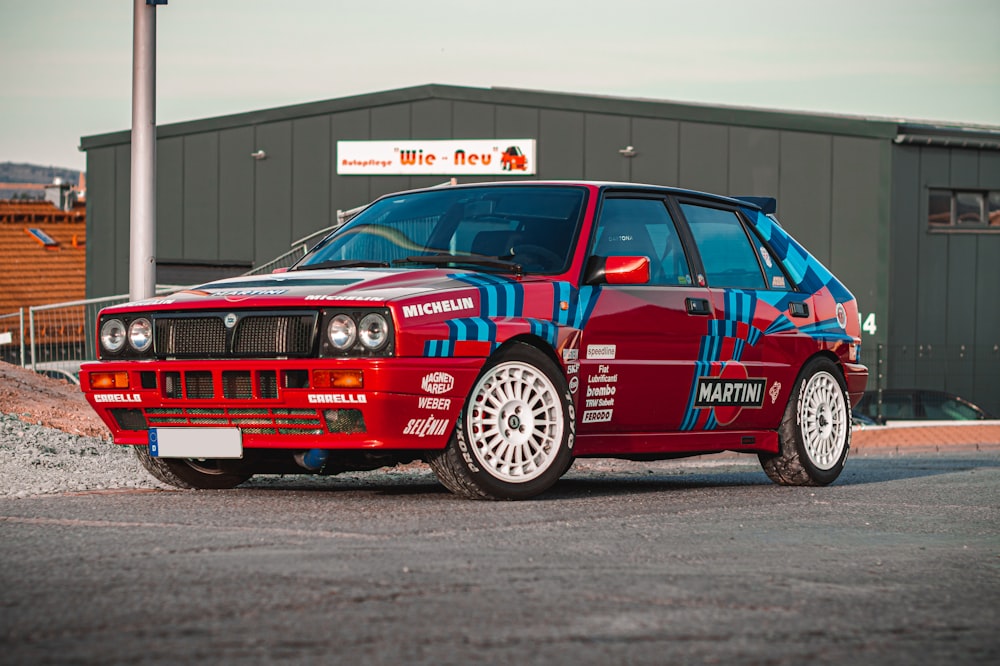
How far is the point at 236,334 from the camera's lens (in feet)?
21.5

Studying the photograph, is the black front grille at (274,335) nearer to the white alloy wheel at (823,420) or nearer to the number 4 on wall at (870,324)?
the white alloy wheel at (823,420)

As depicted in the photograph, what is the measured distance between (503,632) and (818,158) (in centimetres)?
2867

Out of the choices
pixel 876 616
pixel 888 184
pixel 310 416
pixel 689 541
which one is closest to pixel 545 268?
pixel 310 416

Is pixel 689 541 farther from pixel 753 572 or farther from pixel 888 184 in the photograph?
pixel 888 184

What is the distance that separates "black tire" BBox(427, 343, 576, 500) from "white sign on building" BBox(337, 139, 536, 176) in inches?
1022

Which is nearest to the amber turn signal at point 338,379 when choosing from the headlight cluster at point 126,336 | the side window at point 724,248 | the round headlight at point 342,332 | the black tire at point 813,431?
the round headlight at point 342,332

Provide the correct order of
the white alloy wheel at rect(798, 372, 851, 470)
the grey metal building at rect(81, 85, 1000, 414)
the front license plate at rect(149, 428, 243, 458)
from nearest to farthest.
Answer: the front license plate at rect(149, 428, 243, 458), the white alloy wheel at rect(798, 372, 851, 470), the grey metal building at rect(81, 85, 1000, 414)

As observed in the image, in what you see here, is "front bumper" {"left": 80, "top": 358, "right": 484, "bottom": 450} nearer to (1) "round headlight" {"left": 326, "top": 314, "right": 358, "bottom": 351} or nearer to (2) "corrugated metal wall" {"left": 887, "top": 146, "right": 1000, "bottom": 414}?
(1) "round headlight" {"left": 326, "top": 314, "right": 358, "bottom": 351}

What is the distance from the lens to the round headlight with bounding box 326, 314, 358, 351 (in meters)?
6.30

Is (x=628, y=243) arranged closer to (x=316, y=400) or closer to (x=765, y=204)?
(x=765, y=204)

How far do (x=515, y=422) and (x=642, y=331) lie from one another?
105 cm

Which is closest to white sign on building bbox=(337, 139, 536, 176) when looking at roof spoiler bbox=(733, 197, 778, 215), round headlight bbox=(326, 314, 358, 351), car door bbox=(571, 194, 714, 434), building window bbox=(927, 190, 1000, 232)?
building window bbox=(927, 190, 1000, 232)

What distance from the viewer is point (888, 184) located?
100ft

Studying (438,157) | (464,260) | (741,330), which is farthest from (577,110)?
(464,260)
